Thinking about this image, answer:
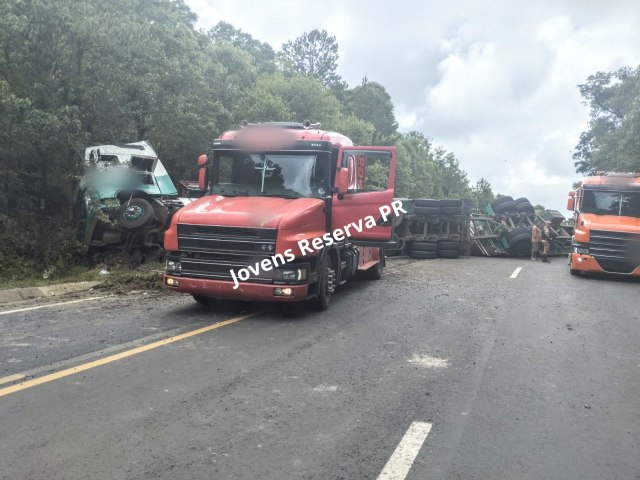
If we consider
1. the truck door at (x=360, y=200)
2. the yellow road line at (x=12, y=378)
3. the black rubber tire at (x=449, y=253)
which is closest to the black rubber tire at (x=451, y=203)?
the black rubber tire at (x=449, y=253)

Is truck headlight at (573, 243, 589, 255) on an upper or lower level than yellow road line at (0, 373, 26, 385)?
upper

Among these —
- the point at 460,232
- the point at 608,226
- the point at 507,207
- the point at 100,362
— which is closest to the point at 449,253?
the point at 460,232

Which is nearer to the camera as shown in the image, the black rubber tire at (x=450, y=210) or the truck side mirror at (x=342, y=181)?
the truck side mirror at (x=342, y=181)

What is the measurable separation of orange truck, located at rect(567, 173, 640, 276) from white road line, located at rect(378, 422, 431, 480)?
12.6 metres

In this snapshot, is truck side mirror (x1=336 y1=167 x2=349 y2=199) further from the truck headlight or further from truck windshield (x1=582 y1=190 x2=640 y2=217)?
truck windshield (x1=582 y1=190 x2=640 y2=217)

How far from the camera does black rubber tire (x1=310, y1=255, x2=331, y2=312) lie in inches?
343

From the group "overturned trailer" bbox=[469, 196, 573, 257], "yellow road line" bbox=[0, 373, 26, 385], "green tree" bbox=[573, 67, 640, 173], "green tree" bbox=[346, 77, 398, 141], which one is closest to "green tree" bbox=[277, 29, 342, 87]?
"green tree" bbox=[346, 77, 398, 141]

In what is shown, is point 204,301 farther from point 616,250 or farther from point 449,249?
point 449,249

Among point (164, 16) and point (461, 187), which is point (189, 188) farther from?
point (461, 187)

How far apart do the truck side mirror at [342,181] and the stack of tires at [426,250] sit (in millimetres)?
12078

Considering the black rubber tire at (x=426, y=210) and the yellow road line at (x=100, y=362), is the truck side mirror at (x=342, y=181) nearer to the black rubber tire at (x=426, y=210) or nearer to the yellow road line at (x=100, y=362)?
the yellow road line at (x=100, y=362)

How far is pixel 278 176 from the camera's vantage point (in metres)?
9.11

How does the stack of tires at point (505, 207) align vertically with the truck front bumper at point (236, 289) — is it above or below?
above

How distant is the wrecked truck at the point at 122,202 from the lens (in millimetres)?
13523
